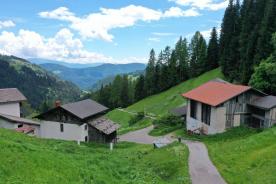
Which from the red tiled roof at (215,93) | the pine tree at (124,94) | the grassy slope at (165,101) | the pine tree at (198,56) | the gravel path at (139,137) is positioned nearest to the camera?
the red tiled roof at (215,93)

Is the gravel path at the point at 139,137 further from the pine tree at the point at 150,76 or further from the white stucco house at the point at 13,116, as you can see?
the pine tree at the point at 150,76

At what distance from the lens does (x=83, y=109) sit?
5153cm

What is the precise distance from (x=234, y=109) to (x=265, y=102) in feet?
12.9

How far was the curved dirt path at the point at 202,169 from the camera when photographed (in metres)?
22.9

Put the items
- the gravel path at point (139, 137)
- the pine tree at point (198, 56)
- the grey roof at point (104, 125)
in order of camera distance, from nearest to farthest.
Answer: the grey roof at point (104, 125)
the gravel path at point (139, 137)
the pine tree at point (198, 56)

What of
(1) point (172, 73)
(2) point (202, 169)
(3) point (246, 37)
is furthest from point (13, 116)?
(1) point (172, 73)

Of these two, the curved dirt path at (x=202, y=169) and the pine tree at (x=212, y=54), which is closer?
the curved dirt path at (x=202, y=169)

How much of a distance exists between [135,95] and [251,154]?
10119cm

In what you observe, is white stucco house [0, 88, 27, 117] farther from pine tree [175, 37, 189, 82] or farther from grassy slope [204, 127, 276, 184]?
pine tree [175, 37, 189, 82]

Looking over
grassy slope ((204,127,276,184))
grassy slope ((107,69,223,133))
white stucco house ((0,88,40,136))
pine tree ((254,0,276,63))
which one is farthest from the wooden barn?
pine tree ((254,0,276,63))

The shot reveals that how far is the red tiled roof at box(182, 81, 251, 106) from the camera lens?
1764 inches

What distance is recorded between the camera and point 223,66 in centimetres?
9662

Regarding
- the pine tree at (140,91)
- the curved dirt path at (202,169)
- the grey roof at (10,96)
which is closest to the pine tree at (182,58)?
the pine tree at (140,91)

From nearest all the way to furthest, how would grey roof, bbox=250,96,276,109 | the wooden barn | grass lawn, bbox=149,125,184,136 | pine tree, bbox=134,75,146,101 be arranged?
grey roof, bbox=250,96,276,109, the wooden barn, grass lawn, bbox=149,125,184,136, pine tree, bbox=134,75,146,101
